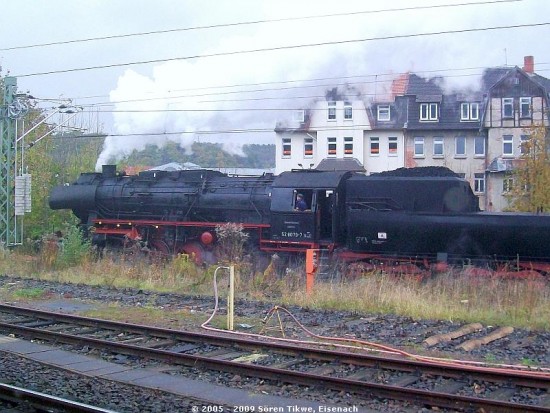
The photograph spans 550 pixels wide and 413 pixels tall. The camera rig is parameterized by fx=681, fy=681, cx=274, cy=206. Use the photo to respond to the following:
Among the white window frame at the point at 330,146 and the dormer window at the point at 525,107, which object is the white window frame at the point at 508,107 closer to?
the dormer window at the point at 525,107

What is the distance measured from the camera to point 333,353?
902 cm

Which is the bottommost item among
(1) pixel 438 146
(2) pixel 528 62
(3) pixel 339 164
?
(3) pixel 339 164

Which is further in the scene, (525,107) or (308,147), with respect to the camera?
(308,147)

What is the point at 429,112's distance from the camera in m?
45.3

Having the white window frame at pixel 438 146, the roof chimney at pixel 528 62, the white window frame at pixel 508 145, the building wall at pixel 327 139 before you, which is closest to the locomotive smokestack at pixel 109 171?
the building wall at pixel 327 139

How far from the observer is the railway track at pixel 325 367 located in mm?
7270

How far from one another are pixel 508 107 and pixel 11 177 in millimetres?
29864

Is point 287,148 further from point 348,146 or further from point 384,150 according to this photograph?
point 384,150

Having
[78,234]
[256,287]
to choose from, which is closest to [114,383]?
[256,287]

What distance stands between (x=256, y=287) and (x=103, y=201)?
987 centimetres

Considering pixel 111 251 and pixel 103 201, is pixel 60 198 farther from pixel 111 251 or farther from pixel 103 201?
pixel 111 251

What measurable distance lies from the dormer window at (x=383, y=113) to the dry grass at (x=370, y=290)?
28541 millimetres

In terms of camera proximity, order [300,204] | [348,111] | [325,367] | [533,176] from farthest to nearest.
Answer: [348,111] → [533,176] → [300,204] → [325,367]

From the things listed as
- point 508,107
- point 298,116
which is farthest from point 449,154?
point 298,116
